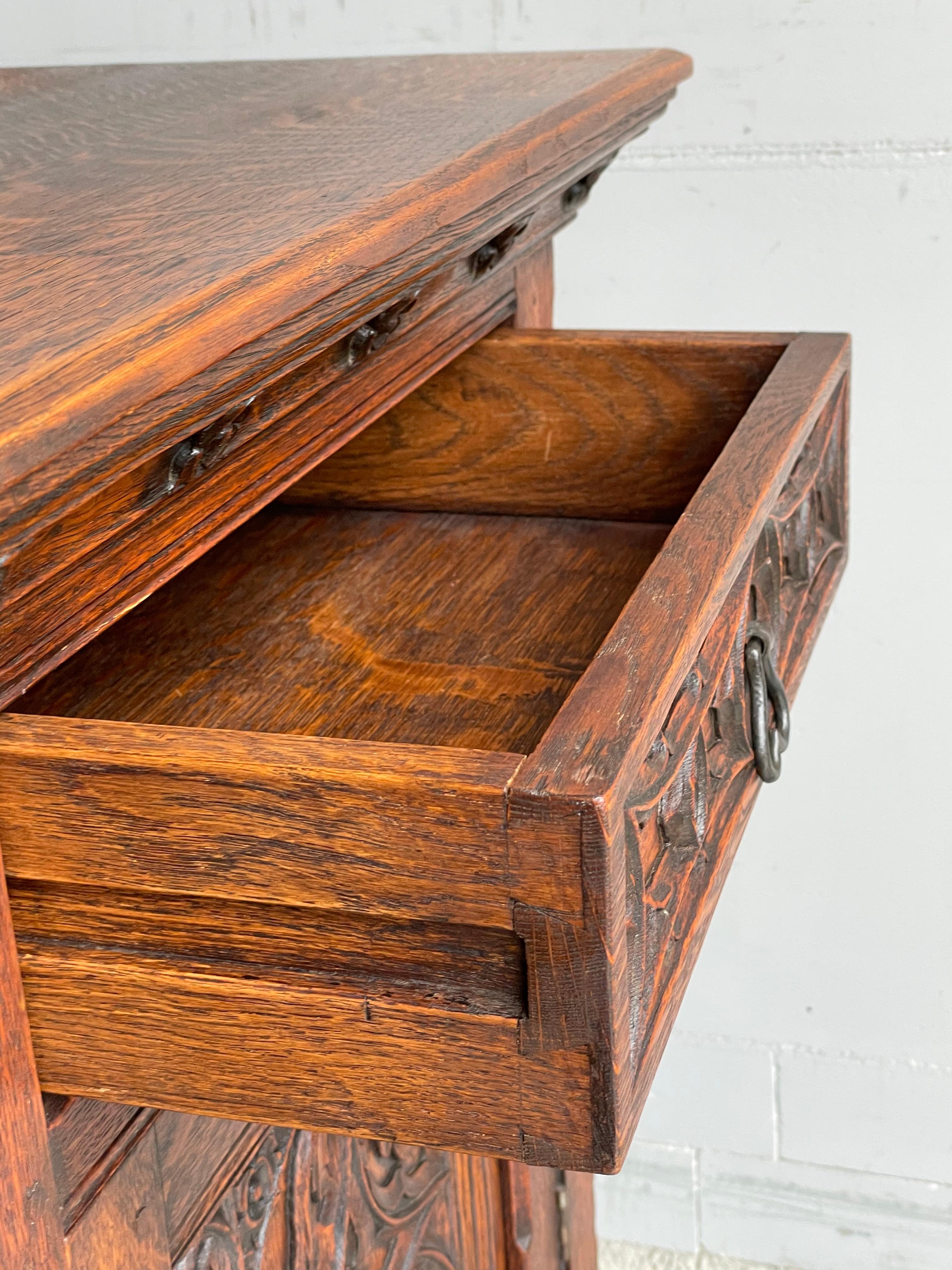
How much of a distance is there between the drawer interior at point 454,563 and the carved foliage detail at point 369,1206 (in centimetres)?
26

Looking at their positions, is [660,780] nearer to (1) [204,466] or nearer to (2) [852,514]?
(1) [204,466]

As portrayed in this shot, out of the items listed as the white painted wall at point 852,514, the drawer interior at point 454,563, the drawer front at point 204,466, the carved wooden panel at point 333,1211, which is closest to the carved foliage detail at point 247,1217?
the carved wooden panel at point 333,1211

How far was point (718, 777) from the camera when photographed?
0.65m

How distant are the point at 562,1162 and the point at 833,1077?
1297mm

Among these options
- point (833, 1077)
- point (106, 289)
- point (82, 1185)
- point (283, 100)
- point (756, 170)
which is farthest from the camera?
point (833, 1077)

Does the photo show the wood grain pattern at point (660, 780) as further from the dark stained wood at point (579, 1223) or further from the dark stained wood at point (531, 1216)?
the dark stained wood at point (579, 1223)

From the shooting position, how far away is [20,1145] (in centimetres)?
53

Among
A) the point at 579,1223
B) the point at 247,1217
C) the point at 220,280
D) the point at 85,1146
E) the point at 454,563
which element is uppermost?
the point at 220,280

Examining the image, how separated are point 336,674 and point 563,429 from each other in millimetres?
262

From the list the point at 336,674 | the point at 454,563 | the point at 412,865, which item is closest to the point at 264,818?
the point at 412,865

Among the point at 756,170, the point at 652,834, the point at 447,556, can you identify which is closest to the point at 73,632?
the point at 652,834

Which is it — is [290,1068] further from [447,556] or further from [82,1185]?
[447,556]

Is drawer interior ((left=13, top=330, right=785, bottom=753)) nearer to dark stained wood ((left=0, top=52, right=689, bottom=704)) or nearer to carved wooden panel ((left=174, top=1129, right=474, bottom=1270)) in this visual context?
dark stained wood ((left=0, top=52, right=689, bottom=704))

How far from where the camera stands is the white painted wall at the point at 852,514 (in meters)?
1.37
